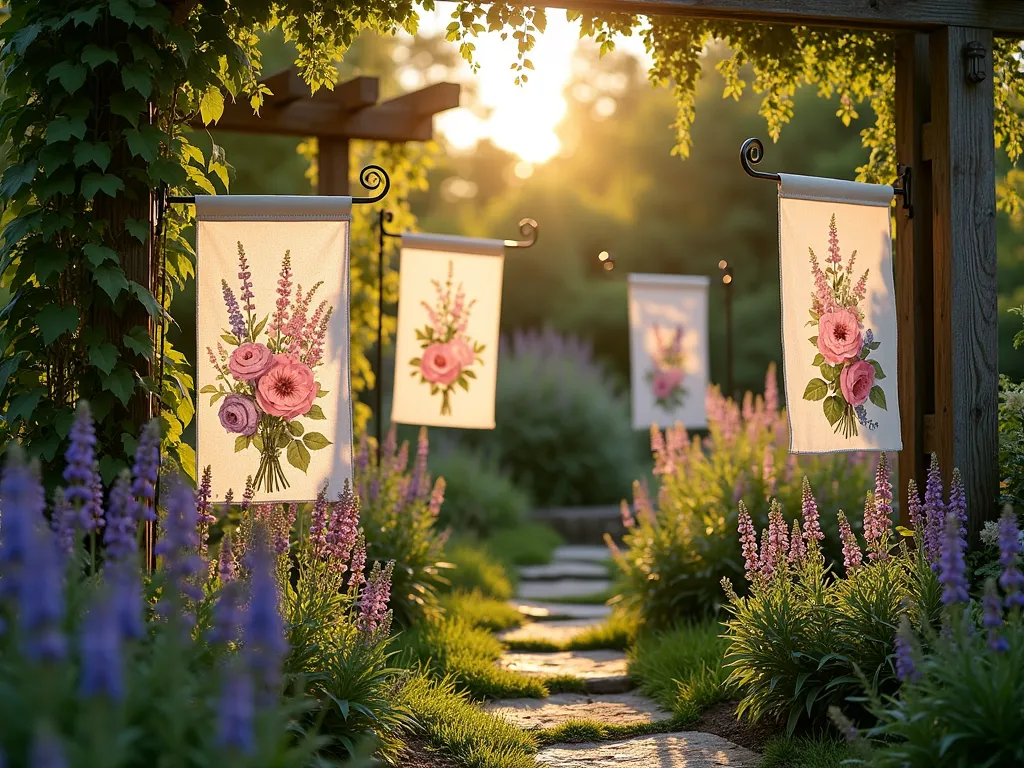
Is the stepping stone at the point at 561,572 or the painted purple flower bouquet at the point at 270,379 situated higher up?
the painted purple flower bouquet at the point at 270,379

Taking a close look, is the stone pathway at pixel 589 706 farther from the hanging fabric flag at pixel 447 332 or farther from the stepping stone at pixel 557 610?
the hanging fabric flag at pixel 447 332

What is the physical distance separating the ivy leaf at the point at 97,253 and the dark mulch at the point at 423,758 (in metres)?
2.04

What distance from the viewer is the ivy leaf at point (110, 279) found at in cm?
359

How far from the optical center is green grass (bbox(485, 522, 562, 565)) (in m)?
9.27

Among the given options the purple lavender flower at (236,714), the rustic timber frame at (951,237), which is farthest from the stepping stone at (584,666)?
the purple lavender flower at (236,714)

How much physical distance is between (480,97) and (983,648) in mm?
29465

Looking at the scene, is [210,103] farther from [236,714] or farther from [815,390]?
[236,714]

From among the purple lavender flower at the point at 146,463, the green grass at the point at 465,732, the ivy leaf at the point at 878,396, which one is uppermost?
the ivy leaf at the point at 878,396

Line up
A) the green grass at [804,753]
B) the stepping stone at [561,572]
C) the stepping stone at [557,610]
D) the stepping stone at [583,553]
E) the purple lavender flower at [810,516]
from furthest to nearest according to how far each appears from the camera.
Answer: the stepping stone at [583,553]
the stepping stone at [561,572]
the stepping stone at [557,610]
the purple lavender flower at [810,516]
the green grass at [804,753]

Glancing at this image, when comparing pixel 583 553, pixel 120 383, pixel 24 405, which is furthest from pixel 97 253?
pixel 583 553

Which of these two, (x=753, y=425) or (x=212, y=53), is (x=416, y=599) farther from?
(x=212, y=53)

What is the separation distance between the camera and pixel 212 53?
3.92 metres

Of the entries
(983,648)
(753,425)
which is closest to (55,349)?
(983,648)

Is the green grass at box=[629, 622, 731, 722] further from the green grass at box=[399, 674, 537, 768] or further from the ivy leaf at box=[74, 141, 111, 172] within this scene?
the ivy leaf at box=[74, 141, 111, 172]
